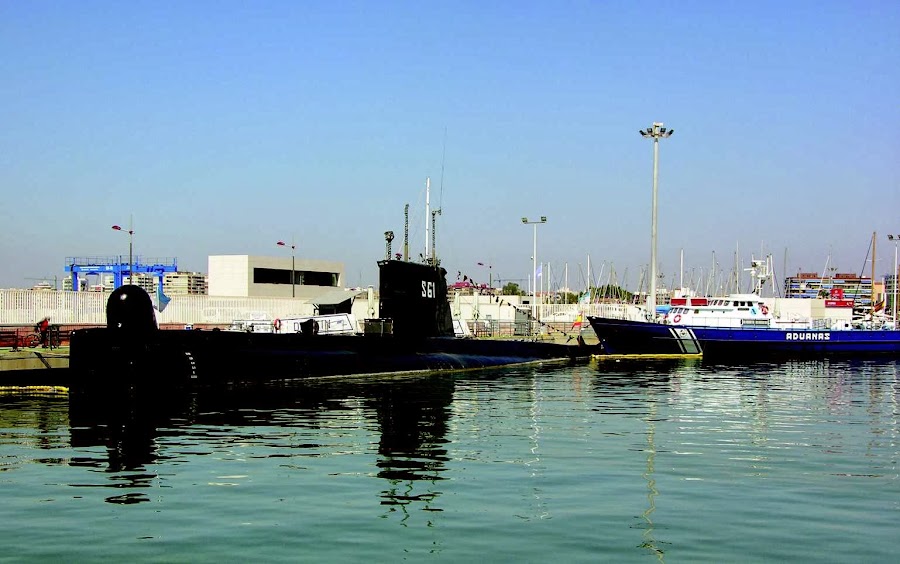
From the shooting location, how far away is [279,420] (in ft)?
77.0

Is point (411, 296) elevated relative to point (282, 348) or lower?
elevated

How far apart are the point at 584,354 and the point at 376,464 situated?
45.3 metres

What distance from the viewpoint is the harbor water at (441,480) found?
11.3m

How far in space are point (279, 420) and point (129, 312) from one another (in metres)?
7.13

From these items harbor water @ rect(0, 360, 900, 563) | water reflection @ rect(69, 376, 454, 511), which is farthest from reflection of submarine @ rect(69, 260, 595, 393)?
harbor water @ rect(0, 360, 900, 563)

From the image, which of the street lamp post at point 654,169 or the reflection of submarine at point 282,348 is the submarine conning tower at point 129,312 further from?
the street lamp post at point 654,169

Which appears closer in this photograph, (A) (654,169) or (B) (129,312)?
(B) (129,312)

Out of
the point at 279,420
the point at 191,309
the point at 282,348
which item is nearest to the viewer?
the point at 279,420

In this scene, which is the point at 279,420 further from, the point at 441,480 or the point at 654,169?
the point at 654,169

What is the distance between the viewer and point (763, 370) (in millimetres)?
48281

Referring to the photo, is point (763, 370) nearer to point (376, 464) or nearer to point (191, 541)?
point (376, 464)

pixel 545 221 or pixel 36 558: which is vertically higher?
pixel 545 221

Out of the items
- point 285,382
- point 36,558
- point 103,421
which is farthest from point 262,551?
point 285,382

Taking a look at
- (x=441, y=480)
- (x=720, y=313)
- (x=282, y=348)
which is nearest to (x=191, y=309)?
(x=282, y=348)
